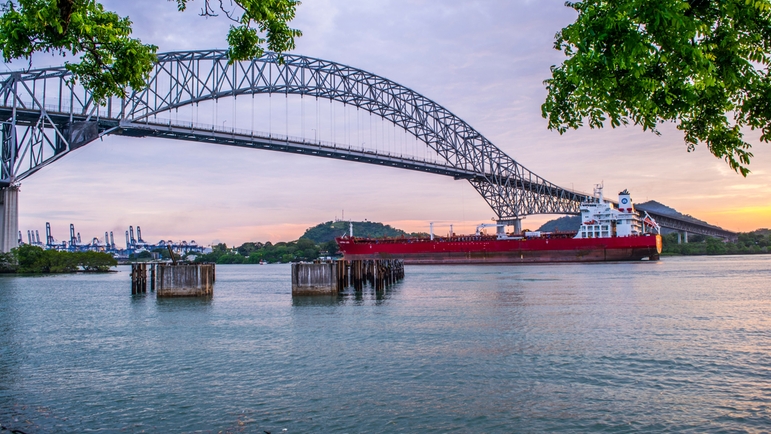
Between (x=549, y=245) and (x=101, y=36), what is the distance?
203ft

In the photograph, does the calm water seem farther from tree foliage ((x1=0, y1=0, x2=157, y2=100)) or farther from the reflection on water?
tree foliage ((x1=0, y1=0, x2=157, y2=100))

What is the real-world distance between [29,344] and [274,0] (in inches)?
474

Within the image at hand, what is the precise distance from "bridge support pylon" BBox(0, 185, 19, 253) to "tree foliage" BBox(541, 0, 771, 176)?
44911mm

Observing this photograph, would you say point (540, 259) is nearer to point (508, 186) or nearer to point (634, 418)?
point (508, 186)

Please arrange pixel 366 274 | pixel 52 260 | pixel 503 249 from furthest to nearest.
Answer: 1. pixel 503 249
2. pixel 52 260
3. pixel 366 274

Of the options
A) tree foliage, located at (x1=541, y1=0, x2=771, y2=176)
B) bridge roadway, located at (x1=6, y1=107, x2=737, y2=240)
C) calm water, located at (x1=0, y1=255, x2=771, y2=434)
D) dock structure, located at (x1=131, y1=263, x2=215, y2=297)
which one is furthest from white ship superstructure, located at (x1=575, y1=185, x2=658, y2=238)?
tree foliage, located at (x1=541, y1=0, x2=771, y2=176)

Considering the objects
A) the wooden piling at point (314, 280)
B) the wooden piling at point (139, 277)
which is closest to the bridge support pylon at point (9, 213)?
the wooden piling at point (139, 277)

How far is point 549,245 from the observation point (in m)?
63.6

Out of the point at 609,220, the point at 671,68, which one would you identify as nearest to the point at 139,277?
the point at 671,68

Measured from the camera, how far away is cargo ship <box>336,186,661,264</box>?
61.9 m

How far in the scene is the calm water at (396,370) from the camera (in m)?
7.29

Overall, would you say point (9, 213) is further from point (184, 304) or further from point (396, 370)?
point (396, 370)

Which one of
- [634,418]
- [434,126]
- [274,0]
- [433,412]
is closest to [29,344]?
[433,412]

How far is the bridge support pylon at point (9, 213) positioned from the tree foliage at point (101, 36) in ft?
135
